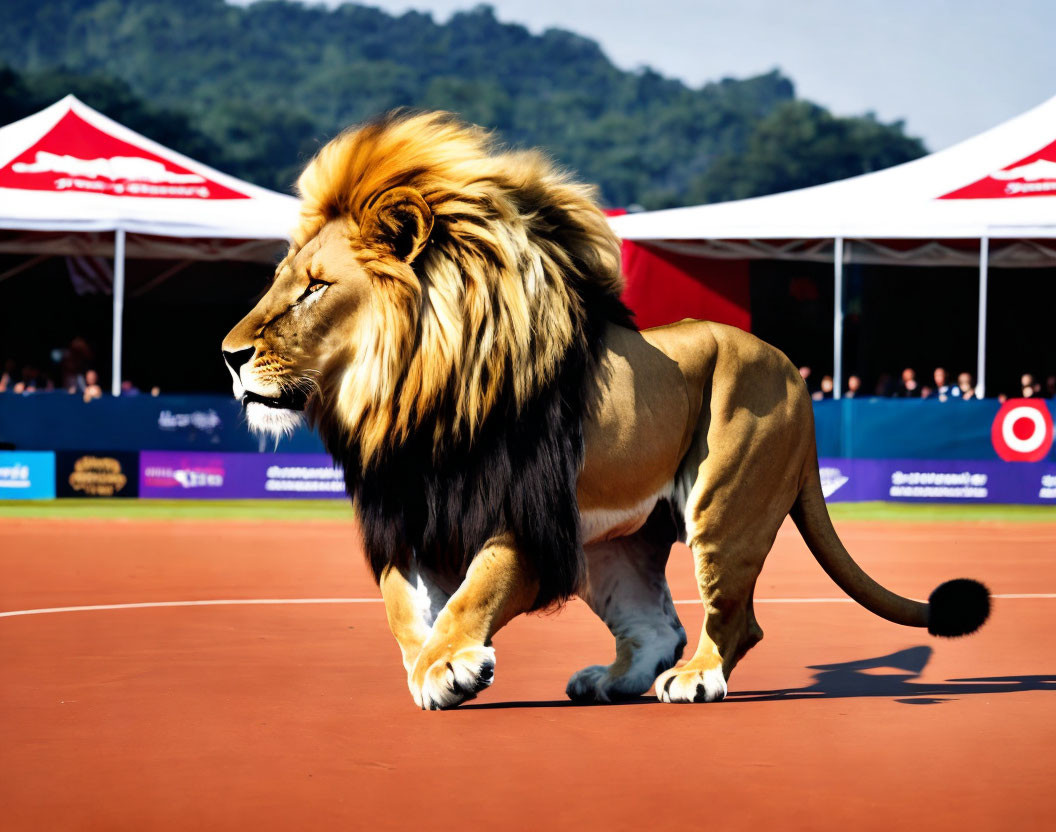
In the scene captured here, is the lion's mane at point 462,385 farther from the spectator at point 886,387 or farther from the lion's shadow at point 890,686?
the spectator at point 886,387

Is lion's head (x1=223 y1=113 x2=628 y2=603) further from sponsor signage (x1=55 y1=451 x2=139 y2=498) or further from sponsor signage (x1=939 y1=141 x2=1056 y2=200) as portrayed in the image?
sponsor signage (x1=939 y1=141 x2=1056 y2=200)

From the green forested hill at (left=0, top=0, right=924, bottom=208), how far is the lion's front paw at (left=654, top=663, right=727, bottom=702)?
89.7m

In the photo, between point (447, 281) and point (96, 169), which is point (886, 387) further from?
point (447, 281)

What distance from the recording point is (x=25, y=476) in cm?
1944

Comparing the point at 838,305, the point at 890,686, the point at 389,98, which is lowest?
the point at 890,686

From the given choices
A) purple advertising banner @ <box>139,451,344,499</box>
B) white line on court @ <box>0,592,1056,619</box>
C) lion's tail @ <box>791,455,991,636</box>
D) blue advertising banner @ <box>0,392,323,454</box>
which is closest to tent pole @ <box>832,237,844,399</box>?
purple advertising banner @ <box>139,451,344,499</box>

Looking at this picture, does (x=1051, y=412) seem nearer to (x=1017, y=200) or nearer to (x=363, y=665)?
(x=1017, y=200)

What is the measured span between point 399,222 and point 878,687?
307cm

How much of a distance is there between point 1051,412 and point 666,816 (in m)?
15.2

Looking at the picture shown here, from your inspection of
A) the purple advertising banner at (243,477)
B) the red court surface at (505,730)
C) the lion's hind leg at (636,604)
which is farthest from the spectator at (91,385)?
the lion's hind leg at (636,604)

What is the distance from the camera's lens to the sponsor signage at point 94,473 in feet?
63.7

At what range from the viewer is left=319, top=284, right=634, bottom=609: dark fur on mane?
246 inches

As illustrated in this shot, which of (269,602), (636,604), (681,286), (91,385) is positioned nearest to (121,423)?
(91,385)

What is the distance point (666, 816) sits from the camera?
192 inches
